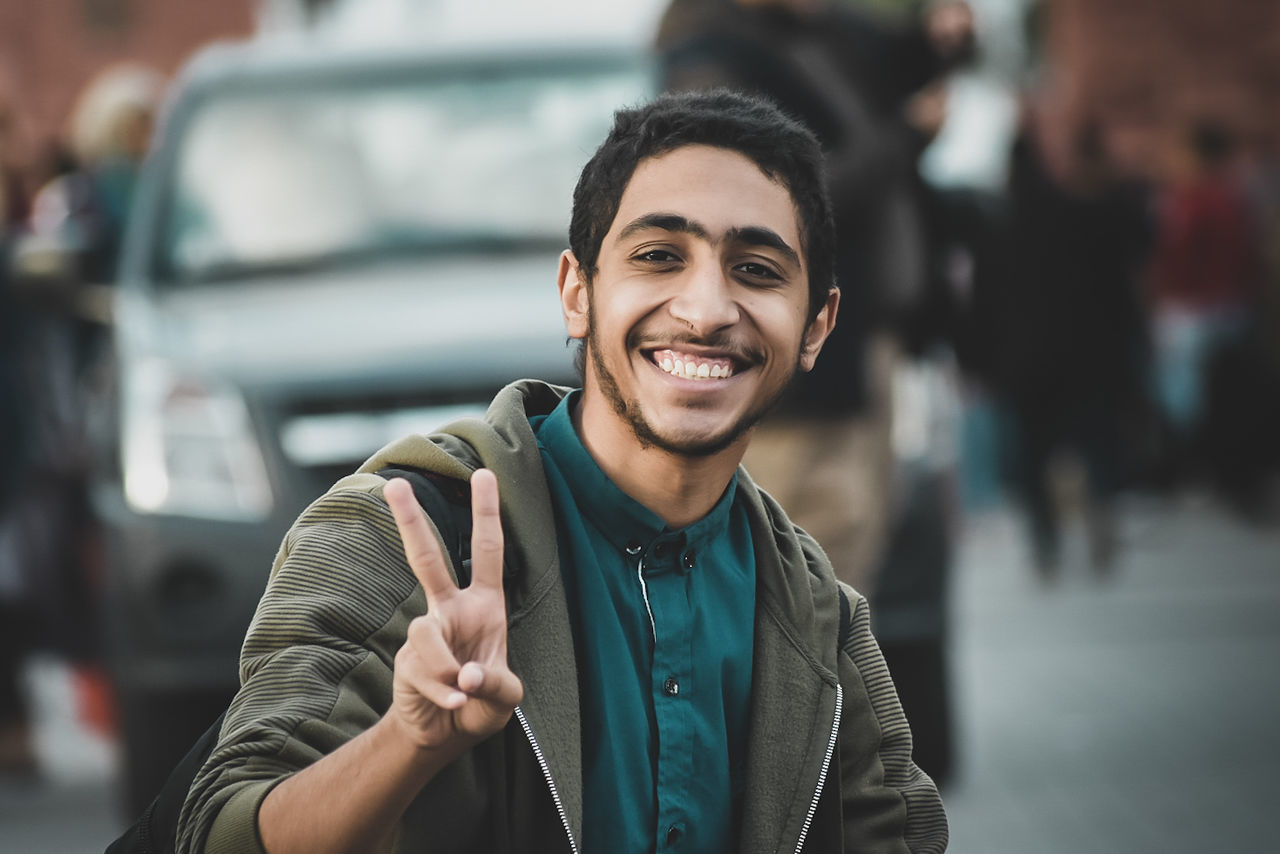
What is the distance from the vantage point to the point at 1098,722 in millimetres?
7336

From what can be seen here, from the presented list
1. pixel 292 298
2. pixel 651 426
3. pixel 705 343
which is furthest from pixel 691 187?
pixel 292 298

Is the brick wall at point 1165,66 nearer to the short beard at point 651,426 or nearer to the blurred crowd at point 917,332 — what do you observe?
the blurred crowd at point 917,332

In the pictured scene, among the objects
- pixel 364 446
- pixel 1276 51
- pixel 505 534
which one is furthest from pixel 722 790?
pixel 1276 51

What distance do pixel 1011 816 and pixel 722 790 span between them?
12.2 ft

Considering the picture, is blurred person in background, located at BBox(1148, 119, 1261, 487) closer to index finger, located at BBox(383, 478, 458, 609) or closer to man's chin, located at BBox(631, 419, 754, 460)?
man's chin, located at BBox(631, 419, 754, 460)

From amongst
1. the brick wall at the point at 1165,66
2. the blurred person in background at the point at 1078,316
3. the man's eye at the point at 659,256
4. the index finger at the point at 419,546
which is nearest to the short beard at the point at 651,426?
the man's eye at the point at 659,256

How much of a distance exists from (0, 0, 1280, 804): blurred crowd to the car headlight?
1.26 metres

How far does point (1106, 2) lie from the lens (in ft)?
56.7

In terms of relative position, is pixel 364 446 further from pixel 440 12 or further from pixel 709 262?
pixel 440 12

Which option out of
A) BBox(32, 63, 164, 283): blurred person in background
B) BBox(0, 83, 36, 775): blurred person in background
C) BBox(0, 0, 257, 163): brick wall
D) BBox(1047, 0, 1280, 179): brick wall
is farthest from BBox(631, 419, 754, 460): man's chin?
BBox(0, 0, 257, 163): brick wall

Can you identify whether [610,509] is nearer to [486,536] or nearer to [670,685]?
[670,685]

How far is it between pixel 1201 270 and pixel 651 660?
34.8 feet

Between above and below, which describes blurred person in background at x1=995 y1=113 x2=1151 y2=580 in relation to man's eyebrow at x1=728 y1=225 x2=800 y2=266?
below

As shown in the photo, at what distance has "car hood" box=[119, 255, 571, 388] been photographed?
19.0 feet
